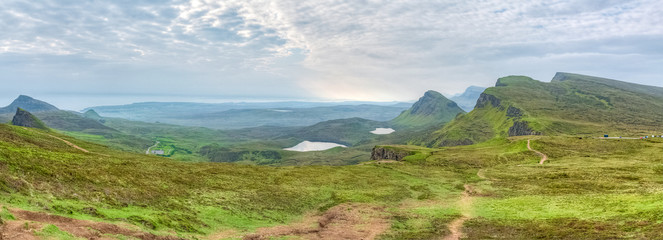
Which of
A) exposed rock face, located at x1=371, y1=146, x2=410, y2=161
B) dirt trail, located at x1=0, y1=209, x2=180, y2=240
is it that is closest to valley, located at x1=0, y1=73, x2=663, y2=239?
dirt trail, located at x1=0, y1=209, x2=180, y2=240

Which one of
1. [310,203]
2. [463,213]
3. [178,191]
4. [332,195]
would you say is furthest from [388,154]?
[178,191]

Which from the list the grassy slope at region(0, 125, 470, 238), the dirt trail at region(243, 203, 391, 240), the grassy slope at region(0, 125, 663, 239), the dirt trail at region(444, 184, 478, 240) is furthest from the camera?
the dirt trail at region(444, 184, 478, 240)

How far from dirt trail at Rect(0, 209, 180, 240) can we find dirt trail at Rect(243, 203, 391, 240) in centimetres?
1349

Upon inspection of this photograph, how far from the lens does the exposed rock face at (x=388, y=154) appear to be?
158212mm

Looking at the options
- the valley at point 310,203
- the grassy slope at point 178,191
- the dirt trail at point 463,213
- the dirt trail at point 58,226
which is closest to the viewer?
the dirt trail at point 58,226

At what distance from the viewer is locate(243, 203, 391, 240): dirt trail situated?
4188 cm

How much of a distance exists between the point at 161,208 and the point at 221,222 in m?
8.37

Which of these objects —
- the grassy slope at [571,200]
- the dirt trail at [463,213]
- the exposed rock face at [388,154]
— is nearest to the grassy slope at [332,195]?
the grassy slope at [571,200]

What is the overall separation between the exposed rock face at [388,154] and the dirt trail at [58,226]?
447ft

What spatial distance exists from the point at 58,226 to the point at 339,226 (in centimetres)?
3276

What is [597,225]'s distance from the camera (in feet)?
120

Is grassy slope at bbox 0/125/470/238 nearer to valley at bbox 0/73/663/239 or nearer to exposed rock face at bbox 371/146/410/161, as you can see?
valley at bbox 0/73/663/239

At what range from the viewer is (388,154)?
170 metres

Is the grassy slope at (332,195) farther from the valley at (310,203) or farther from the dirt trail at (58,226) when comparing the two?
the dirt trail at (58,226)
